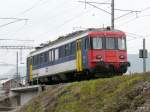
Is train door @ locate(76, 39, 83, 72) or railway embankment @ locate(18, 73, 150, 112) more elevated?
train door @ locate(76, 39, 83, 72)

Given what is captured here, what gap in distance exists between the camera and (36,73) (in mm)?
44969

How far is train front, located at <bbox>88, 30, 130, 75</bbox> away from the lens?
3203 centimetres

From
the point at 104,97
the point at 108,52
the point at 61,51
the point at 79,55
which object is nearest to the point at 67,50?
the point at 61,51

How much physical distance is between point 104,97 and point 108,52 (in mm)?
13241

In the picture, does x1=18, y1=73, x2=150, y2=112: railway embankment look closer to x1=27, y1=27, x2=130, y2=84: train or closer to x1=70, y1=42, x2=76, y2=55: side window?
x1=27, y1=27, x2=130, y2=84: train

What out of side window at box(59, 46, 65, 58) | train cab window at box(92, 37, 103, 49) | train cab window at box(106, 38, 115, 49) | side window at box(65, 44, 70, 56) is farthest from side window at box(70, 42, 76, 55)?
train cab window at box(106, 38, 115, 49)

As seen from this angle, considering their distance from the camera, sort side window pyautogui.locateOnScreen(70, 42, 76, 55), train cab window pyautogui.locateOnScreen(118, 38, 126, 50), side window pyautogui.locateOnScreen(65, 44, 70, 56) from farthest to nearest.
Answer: side window pyautogui.locateOnScreen(65, 44, 70, 56) < side window pyautogui.locateOnScreen(70, 42, 76, 55) < train cab window pyautogui.locateOnScreen(118, 38, 126, 50)

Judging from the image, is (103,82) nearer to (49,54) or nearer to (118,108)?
(118,108)

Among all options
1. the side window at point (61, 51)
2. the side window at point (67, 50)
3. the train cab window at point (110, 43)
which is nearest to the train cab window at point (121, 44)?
the train cab window at point (110, 43)

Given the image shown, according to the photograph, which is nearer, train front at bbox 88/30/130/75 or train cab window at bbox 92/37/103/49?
train front at bbox 88/30/130/75

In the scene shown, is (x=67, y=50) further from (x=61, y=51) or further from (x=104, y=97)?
(x=104, y=97)

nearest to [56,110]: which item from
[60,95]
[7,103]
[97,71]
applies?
[60,95]

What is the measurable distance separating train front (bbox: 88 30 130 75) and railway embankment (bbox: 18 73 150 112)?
17.4 feet

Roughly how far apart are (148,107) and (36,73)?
30.1m
